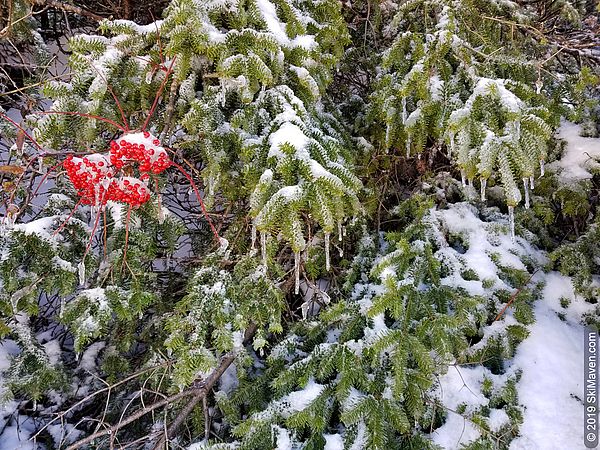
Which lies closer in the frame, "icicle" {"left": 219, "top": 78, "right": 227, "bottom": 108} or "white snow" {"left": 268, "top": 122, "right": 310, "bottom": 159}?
"white snow" {"left": 268, "top": 122, "right": 310, "bottom": 159}

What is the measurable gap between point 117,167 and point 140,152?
13 centimetres

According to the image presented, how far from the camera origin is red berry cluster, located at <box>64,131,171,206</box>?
201 centimetres

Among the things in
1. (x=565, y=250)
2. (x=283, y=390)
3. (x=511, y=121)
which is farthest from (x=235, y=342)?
(x=565, y=250)

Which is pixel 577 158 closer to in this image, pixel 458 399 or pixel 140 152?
pixel 458 399

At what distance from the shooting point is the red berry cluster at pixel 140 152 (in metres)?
2.00

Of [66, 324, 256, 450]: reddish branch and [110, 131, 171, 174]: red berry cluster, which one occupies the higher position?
[110, 131, 171, 174]: red berry cluster

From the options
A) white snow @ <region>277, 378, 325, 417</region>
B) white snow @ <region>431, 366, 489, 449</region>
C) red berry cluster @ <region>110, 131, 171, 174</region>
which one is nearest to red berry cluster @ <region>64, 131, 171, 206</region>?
red berry cluster @ <region>110, 131, 171, 174</region>

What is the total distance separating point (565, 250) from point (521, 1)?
2188 mm

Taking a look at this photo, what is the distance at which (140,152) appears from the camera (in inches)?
79.2

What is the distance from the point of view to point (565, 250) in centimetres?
301

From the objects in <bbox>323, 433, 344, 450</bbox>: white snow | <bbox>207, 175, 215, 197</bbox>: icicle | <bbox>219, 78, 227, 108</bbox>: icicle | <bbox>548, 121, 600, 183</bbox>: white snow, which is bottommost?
<bbox>323, 433, 344, 450</bbox>: white snow

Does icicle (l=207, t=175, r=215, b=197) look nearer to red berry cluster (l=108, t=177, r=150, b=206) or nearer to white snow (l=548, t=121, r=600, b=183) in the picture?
red berry cluster (l=108, t=177, r=150, b=206)

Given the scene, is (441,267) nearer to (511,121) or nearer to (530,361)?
(530,361)

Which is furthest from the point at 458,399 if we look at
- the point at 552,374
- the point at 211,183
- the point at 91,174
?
the point at 91,174
